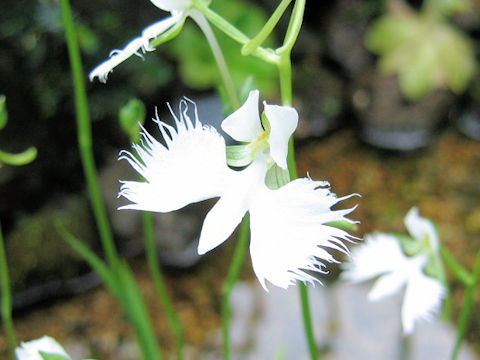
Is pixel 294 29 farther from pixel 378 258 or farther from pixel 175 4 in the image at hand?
pixel 378 258

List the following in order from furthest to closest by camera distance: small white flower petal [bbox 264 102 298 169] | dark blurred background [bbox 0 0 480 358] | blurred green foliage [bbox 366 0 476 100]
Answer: blurred green foliage [bbox 366 0 476 100]
dark blurred background [bbox 0 0 480 358]
small white flower petal [bbox 264 102 298 169]

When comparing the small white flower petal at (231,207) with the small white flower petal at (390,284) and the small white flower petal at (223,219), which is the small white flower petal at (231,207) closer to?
the small white flower petal at (223,219)

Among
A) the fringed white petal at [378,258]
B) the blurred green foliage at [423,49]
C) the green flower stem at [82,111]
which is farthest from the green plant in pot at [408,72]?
the green flower stem at [82,111]

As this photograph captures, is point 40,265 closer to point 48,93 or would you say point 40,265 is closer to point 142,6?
point 48,93

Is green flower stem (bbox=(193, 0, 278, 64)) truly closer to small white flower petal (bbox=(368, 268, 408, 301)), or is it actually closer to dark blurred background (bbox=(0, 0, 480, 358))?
small white flower petal (bbox=(368, 268, 408, 301))

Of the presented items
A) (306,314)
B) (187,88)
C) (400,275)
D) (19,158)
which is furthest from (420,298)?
(187,88)

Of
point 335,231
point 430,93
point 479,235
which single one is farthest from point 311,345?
point 430,93

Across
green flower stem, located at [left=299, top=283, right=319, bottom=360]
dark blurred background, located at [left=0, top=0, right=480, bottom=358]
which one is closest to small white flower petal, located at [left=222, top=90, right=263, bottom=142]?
green flower stem, located at [left=299, top=283, right=319, bottom=360]
